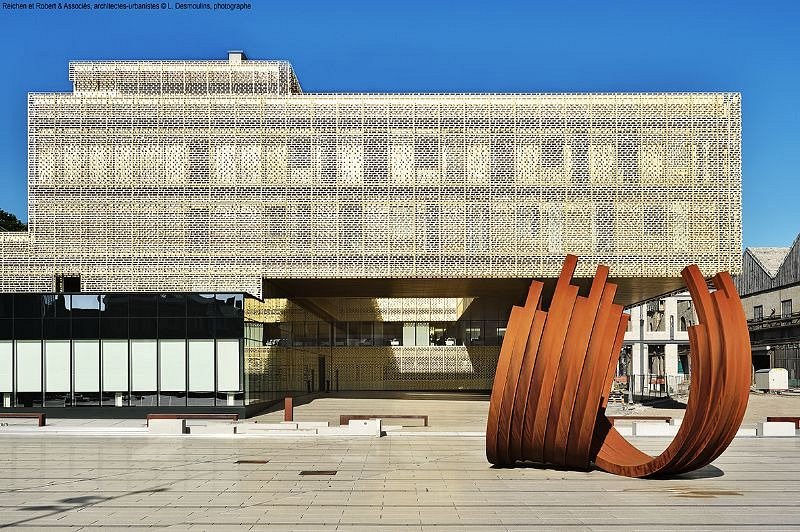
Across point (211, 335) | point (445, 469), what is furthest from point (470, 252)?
point (445, 469)

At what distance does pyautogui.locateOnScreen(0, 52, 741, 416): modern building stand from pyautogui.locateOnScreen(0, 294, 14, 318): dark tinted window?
314 cm

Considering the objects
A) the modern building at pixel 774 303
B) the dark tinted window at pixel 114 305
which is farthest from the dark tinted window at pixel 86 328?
the modern building at pixel 774 303

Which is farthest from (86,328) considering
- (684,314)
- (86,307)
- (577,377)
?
(684,314)

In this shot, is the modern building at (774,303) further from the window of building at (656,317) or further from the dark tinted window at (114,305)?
the dark tinted window at (114,305)

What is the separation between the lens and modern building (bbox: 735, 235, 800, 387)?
280 feet

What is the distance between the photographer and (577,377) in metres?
21.5

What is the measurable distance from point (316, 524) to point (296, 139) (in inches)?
1375

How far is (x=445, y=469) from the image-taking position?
80.6ft

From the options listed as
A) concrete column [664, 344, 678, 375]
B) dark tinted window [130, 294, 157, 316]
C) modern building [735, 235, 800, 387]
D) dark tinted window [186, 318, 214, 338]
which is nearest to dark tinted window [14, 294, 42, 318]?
dark tinted window [130, 294, 157, 316]

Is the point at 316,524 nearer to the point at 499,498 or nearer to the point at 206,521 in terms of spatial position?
the point at 206,521

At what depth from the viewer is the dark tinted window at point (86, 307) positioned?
4575cm

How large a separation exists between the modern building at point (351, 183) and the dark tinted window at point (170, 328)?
3.63 meters

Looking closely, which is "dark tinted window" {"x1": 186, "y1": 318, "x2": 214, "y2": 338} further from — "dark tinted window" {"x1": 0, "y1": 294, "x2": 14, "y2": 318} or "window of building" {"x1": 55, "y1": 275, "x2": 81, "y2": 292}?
"dark tinted window" {"x1": 0, "y1": 294, "x2": 14, "y2": 318}

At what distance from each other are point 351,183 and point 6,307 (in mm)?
17669
